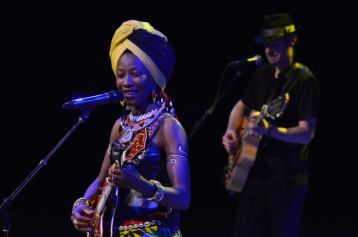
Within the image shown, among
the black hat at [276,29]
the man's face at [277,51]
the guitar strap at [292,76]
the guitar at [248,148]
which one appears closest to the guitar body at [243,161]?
the guitar at [248,148]

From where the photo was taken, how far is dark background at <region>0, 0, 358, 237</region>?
6965mm

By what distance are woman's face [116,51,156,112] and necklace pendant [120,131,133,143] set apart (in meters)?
0.13

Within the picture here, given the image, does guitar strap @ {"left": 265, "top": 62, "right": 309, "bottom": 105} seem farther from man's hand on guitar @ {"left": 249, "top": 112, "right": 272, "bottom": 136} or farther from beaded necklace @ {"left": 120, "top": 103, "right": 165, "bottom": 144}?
beaded necklace @ {"left": 120, "top": 103, "right": 165, "bottom": 144}

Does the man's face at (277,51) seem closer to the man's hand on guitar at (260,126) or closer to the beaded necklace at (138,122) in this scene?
the man's hand on guitar at (260,126)

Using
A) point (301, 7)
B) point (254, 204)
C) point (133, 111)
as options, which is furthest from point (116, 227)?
point (301, 7)

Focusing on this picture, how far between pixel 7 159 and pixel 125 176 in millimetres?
5161

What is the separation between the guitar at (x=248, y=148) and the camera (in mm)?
4828

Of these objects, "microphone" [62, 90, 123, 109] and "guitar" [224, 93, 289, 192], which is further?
"guitar" [224, 93, 289, 192]

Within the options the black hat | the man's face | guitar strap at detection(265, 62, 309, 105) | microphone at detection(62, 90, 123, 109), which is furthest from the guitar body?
microphone at detection(62, 90, 123, 109)

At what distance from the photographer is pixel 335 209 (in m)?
8.07

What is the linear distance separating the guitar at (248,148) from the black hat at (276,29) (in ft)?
1.45

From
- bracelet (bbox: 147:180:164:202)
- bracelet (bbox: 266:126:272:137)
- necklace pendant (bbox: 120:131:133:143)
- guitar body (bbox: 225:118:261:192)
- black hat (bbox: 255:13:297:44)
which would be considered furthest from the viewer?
black hat (bbox: 255:13:297:44)

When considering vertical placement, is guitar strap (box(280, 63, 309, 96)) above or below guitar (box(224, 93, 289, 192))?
above

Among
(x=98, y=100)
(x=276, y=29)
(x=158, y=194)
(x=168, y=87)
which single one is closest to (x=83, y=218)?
(x=158, y=194)
